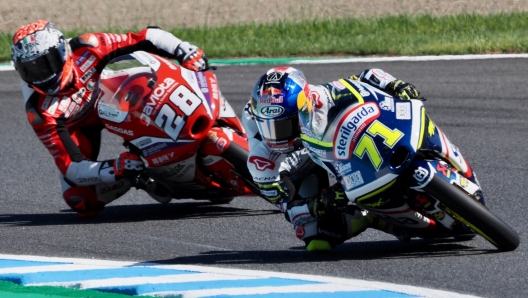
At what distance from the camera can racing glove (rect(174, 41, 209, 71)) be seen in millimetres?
8109

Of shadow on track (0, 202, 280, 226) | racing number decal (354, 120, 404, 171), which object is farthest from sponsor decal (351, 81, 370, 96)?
shadow on track (0, 202, 280, 226)

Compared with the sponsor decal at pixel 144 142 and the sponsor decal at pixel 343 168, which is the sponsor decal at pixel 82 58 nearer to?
the sponsor decal at pixel 144 142

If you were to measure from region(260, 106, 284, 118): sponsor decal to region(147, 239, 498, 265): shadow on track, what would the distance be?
3.32ft

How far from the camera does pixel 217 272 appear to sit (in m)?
6.07

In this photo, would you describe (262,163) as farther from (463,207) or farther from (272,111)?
(463,207)

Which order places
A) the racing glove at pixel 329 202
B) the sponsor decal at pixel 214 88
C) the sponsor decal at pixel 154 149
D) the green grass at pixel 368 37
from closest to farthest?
the racing glove at pixel 329 202, the sponsor decal at pixel 154 149, the sponsor decal at pixel 214 88, the green grass at pixel 368 37

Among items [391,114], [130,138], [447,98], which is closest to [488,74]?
[447,98]

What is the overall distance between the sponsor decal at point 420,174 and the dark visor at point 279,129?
0.76m

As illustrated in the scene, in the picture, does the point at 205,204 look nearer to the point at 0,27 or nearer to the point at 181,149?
the point at 181,149

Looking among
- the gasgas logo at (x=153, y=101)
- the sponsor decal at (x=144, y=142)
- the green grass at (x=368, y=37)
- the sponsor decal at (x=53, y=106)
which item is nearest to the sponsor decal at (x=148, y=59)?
the gasgas logo at (x=153, y=101)

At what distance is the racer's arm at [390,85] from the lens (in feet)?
21.2

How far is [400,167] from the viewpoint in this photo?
5762mm

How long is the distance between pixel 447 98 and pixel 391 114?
20.8 feet

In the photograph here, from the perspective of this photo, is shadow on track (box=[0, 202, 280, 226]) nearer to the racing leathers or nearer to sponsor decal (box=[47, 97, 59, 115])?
the racing leathers
